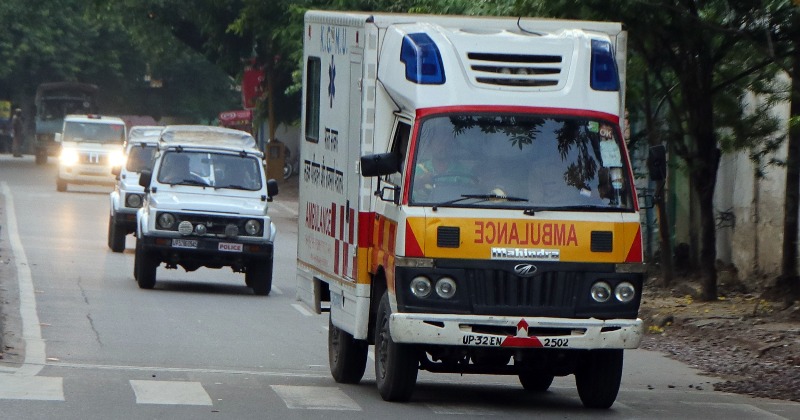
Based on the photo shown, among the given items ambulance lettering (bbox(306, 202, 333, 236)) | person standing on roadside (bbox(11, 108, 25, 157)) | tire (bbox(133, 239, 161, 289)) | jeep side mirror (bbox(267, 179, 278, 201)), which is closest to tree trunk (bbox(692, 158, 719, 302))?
jeep side mirror (bbox(267, 179, 278, 201))

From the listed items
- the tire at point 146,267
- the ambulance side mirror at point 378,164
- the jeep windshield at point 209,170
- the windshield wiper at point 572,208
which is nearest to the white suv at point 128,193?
the jeep windshield at point 209,170

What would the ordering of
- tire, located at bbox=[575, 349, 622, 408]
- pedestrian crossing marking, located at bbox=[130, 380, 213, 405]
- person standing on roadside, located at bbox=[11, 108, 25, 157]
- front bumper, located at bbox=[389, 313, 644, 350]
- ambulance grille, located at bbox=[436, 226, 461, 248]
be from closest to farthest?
front bumper, located at bbox=[389, 313, 644, 350], ambulance grille, located at bbox=[436, 226, 461, 248], pedestrian crossing marking, located at bbox=[130, 380, 213, 405], tire, located at bbox=[575, 349, 622, 408], person standing on roadside, located at bbox=[11, 108, 25, 157]

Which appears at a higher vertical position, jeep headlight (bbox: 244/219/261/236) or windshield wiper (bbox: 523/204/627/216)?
windshield wiper (bbox: 523/204/627/216)

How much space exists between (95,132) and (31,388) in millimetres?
33068

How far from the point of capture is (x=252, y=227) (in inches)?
815

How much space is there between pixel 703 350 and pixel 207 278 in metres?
9.88

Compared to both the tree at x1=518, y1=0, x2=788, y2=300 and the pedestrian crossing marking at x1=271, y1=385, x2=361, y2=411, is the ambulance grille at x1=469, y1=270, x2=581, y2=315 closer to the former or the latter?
the pedestrian crossing marking at x1=271, y1=385, x2=361, y2=411

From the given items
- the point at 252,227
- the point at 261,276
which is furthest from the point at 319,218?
the point at 261,276

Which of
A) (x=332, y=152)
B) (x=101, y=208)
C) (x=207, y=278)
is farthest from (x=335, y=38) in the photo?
(x=101, y=208)

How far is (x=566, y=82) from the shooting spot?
11000 millimetres

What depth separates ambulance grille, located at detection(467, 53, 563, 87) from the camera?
10.9 m

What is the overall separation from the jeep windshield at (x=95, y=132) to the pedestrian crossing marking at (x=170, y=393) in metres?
31.9

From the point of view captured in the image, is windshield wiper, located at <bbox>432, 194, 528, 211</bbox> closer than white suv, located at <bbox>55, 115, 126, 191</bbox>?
Yes

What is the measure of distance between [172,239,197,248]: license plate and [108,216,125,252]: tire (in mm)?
5483
